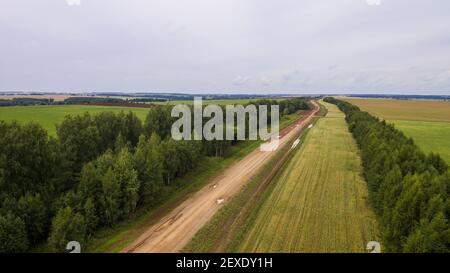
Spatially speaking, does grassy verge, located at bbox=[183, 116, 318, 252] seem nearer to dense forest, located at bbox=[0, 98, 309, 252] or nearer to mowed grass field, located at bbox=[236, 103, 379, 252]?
mowed grass field, located at bbox=[236, 103, 379, 252]

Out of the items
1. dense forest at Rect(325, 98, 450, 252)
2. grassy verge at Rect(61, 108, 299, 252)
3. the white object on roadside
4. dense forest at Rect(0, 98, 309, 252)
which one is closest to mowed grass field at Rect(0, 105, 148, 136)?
dense forest at Rect(0, 98, 309, 252)

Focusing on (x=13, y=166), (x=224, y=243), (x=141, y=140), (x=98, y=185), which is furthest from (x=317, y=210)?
(x=13, y=166)

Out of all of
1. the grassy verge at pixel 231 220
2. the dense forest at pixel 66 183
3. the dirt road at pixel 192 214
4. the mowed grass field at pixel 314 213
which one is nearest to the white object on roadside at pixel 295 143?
the mowed grass field at pixel 314 213

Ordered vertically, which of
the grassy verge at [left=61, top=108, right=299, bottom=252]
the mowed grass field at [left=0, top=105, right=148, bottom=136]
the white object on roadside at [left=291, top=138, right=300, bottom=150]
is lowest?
the grassy verge at [left=61, top=108, right=299, bottom=252]

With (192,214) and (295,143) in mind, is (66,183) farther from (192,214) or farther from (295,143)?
(295,143)

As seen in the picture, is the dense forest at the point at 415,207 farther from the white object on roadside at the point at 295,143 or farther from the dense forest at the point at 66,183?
the white object on roadside at the point at 295,143

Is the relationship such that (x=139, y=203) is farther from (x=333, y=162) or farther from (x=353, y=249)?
(x=333, y=162)
